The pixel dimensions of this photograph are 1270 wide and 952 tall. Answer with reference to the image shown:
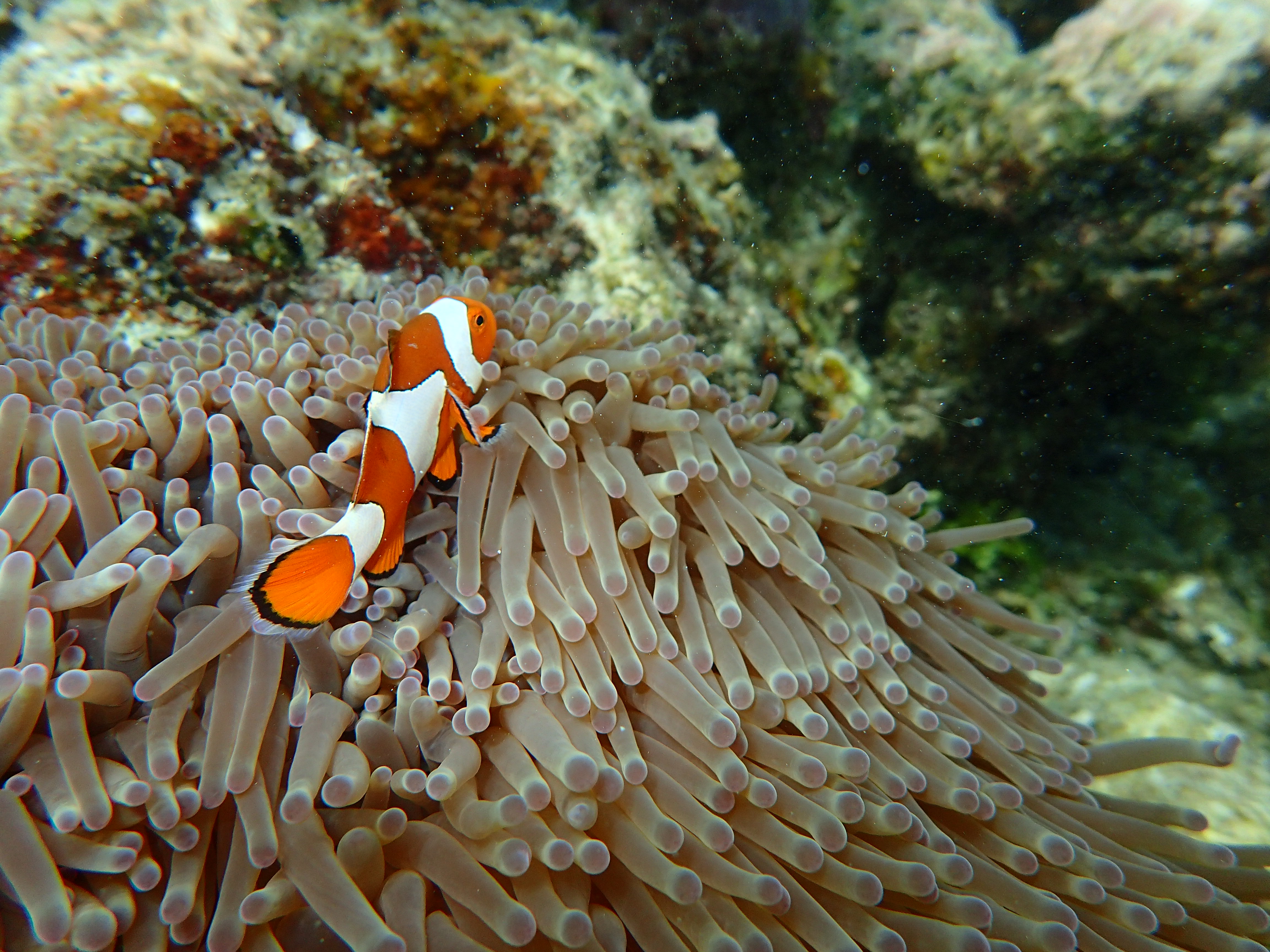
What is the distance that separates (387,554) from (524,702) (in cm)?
41

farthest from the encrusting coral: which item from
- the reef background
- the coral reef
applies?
the reef background

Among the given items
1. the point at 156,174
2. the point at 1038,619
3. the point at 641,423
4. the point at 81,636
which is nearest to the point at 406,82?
the point at 156,174

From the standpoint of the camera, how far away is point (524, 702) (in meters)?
1.43

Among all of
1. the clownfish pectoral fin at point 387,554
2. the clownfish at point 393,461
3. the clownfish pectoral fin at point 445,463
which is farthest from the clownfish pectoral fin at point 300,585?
the clownfish pectoral fin at point 445,463

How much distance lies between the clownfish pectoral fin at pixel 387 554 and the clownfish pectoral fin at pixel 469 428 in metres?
0.23

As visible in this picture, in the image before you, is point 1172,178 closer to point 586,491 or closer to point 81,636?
point 586,491

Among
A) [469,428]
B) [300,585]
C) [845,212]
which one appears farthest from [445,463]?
[845,212]

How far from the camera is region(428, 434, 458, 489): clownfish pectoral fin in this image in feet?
4.90

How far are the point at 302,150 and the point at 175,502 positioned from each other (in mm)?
1447

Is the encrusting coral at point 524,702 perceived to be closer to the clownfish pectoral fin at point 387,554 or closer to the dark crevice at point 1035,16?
the clownfish pectoral fin at point 387,554

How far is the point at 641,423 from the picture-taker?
1726 millimetres

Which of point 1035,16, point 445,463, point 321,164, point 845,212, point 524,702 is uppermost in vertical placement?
point 1035,16

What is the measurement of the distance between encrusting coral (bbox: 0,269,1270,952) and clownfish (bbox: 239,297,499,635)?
9cm

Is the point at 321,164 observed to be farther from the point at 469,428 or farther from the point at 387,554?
the point at 387,554
